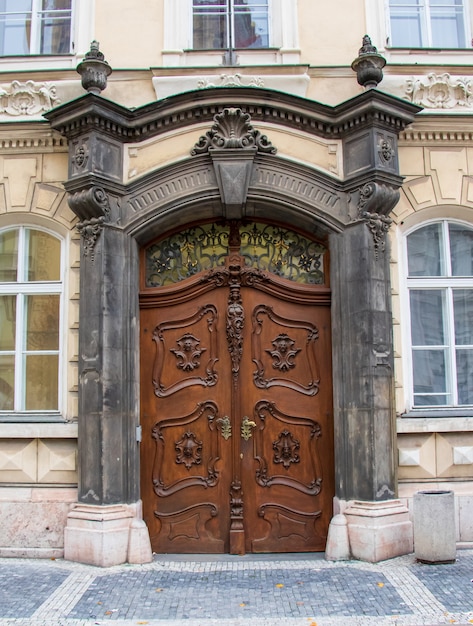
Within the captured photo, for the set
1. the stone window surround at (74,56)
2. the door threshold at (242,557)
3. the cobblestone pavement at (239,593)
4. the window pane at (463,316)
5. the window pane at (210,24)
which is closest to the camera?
the cobblestone pavement at (239,593)

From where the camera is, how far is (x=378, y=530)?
604 cm

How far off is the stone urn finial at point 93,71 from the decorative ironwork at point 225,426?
11.6ft

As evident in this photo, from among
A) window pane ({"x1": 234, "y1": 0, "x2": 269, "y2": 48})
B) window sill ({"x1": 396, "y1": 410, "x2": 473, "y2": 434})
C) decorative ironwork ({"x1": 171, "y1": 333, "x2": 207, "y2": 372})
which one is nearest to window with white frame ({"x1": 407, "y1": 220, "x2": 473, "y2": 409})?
window sill ({"x1": 396, "y1": 410, "x2": 473, "y2": 434})

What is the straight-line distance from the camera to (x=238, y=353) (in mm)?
6750

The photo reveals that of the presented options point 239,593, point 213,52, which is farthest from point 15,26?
point 239,593

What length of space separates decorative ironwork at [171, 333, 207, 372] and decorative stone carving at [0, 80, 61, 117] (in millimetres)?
2931

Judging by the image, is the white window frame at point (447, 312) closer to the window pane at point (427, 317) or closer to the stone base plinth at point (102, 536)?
the window pane at point (427, 317)

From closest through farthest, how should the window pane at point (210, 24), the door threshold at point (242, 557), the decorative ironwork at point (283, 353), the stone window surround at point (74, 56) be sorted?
1. the door threshold at point (242, 557)
2. the decorative ironwork at point (283, 353)
3. the stone window surround at point (74, 56)
4. the window pane at point (210, 24)

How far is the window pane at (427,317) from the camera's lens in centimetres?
700

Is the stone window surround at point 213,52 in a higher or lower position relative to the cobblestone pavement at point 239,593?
higher

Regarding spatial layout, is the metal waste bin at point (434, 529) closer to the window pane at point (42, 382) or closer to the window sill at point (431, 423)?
the window sill at point (431, 423)

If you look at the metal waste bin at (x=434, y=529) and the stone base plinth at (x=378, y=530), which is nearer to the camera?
the metal waste bin at (x=434, y=529)

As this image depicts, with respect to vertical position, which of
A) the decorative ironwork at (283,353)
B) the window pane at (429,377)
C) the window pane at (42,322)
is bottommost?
the window pane at (429,377)

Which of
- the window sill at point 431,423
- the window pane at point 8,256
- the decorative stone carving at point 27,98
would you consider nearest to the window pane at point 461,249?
the window sill at point 431,423
